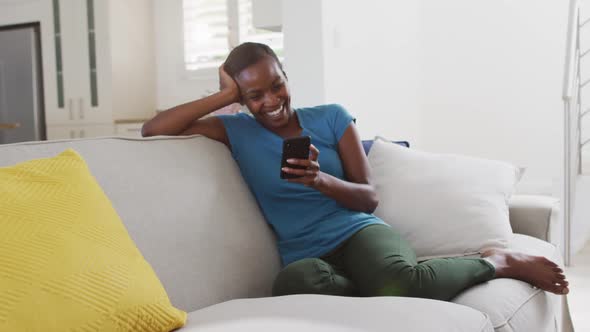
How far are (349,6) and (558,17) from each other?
1.81 metres

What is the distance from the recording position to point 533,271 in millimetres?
1593

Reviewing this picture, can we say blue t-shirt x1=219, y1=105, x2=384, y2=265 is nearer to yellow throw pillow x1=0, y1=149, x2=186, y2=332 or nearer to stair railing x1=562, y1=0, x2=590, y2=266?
yellow throw pillow x1=0, y1=149, x2=186, y2=332

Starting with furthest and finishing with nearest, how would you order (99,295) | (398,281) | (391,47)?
1. (391,47)
2. (398,281)
3. (99,295)

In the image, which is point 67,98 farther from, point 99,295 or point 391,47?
point 99,295

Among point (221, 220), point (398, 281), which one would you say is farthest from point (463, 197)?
point (221, 220)

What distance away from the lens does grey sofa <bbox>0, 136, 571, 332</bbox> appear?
116 centimetres

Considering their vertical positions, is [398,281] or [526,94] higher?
[526,94]

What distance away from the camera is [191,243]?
4.86 ft

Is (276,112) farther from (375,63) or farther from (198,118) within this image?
(375,63)

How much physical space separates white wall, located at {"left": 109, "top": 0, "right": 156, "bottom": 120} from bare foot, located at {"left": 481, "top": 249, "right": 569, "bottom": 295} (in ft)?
15.0

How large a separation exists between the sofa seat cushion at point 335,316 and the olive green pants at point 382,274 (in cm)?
15

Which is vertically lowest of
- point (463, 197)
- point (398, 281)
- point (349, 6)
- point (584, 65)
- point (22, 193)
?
point (398, 281)

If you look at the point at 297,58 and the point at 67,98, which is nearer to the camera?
the point at 297,58

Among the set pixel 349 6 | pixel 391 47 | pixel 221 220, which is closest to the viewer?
pixel 221 220
